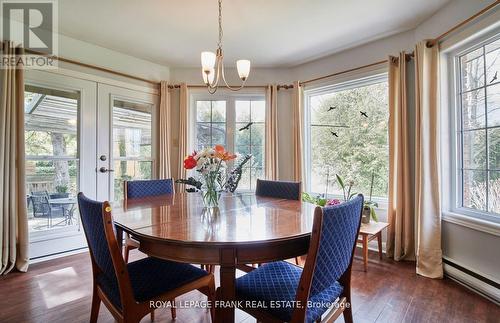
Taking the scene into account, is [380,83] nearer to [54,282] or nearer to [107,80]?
[107,80]

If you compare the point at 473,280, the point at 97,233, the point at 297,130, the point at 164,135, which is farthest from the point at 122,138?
the point at 473,280

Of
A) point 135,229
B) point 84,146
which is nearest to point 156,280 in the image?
point 135,229

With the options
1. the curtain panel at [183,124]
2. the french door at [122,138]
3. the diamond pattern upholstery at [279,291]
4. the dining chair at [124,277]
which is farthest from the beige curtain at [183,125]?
the diamond pattern upholstery at [279,291]

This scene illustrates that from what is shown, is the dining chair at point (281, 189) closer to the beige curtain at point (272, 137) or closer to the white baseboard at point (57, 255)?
the beige curtain at point (272, 137)

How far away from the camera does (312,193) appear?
353cm

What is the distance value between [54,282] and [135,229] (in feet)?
5.45

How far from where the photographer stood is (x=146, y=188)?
2248 mm

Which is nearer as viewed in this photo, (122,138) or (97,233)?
(97,233)

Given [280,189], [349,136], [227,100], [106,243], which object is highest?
[227,100]

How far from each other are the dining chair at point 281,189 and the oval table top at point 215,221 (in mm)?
258

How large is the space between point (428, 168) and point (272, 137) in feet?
6.10

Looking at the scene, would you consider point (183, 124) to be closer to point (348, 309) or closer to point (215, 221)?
point (215, 221)

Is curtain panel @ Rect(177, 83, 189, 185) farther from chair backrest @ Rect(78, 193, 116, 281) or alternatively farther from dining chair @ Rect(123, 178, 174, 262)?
chair backrest @ Rect(78, 193, 116, 281)

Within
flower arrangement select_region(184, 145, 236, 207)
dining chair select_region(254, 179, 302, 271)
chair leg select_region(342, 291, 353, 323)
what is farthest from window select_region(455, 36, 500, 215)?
flower arrangement select_region(184, 145, 236, 207)
